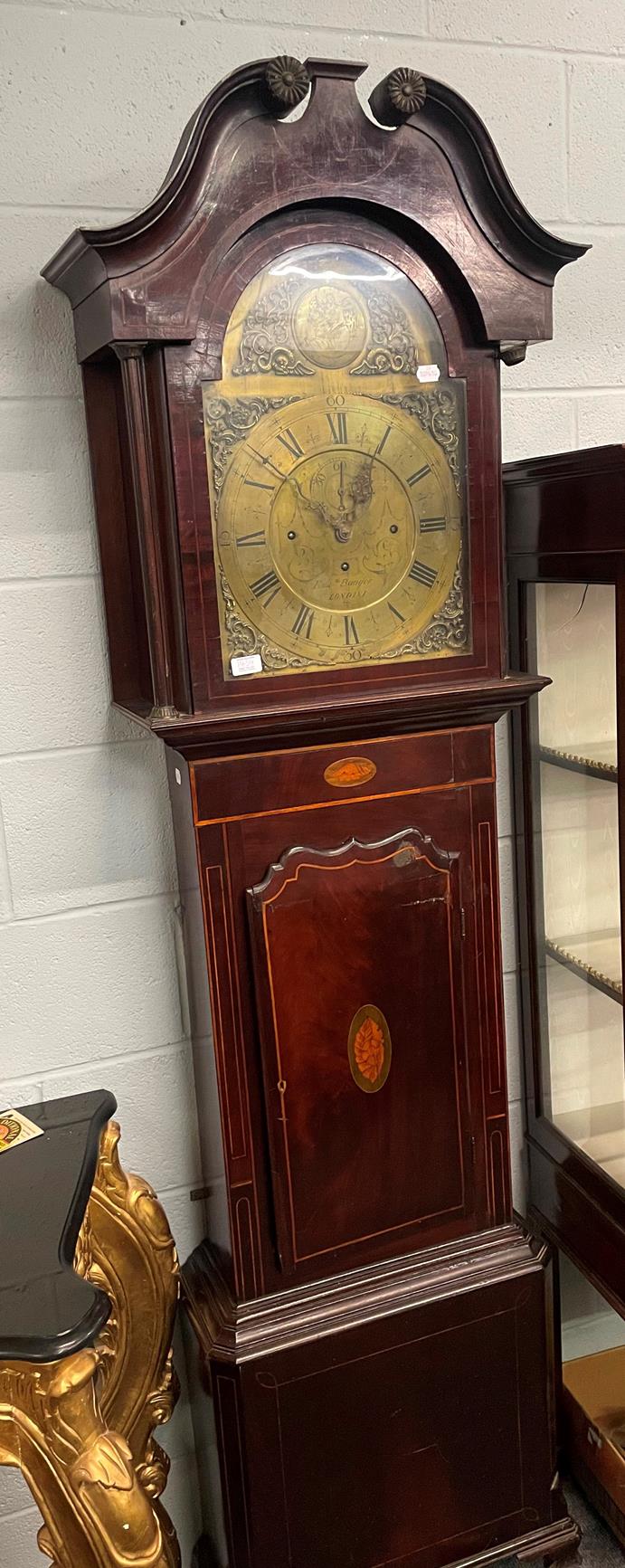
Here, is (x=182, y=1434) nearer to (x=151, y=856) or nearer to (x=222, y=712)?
(x=151, y=856)

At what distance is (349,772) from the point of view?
1.42m

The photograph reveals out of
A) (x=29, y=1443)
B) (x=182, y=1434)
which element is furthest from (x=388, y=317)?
(x=182, y=1434)

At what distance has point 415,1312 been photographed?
152 centimetres

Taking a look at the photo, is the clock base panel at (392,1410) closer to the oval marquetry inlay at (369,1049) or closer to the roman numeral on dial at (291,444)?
the oval marquetry inlay at (369,1049)

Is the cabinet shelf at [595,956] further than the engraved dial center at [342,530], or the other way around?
the cabinet shelf at [595,956]

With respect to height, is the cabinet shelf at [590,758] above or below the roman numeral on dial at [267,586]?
below

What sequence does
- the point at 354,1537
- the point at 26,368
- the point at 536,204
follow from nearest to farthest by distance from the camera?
the point at 26,368 → the point at 354,1537 → the point at 536,204

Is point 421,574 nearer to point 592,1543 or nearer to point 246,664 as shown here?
point 246,664

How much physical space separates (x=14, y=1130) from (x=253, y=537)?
0.75 m

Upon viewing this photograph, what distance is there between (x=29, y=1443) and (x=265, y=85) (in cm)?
→ 130

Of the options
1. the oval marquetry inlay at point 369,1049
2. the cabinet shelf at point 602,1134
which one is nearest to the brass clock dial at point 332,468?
the oval marquetry inlay at point 369,1049

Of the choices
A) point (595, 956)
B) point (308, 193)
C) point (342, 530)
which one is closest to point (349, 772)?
point (342, 530)

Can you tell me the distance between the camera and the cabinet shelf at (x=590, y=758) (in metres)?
1.56

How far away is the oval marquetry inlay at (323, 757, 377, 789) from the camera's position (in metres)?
1.42
